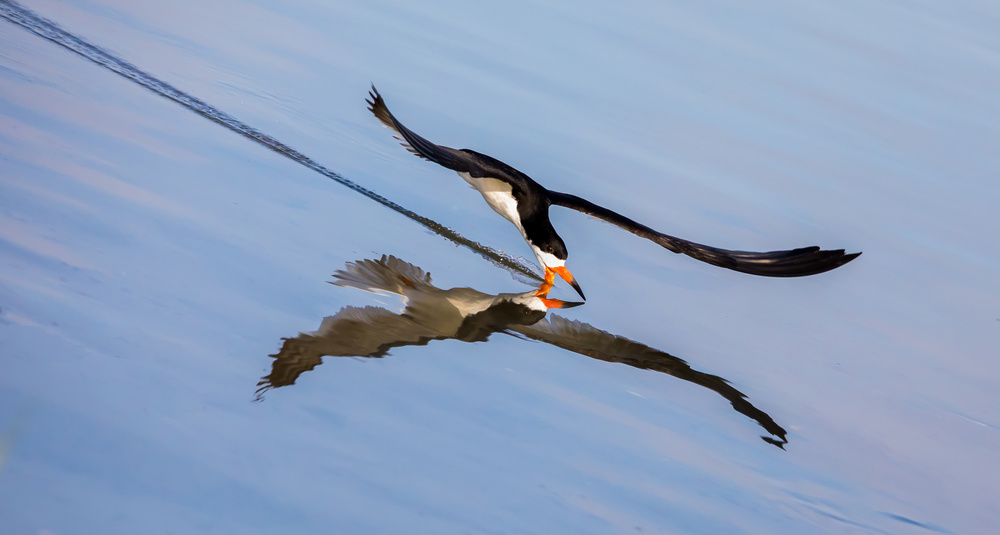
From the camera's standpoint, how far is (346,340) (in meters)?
4.77

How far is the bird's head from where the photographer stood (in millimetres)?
6008

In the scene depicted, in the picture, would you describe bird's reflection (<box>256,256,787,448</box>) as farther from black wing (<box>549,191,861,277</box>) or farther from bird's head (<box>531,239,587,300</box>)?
black wing (<box>549,191,861,277</box>)

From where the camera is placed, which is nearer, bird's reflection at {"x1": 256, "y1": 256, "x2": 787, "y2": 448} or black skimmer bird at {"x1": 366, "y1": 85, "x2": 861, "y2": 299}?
bird's reflection at {"x1": 256, "y1": 256, "x2": 787, "y2": 448}

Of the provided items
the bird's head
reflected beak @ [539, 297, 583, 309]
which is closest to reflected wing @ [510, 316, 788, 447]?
reflected beak @ [539, 297, 583, 309]

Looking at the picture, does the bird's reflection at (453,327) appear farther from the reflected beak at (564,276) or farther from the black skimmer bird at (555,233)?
the black skimmer bird at (555,233)

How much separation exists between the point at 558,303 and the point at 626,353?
700 mm

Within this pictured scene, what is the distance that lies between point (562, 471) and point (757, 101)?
7.01 meters

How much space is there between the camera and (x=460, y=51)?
984cm

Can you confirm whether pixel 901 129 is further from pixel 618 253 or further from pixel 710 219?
pixel 618 253

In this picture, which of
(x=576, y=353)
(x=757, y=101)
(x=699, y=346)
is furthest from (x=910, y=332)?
(x=757, y=101)

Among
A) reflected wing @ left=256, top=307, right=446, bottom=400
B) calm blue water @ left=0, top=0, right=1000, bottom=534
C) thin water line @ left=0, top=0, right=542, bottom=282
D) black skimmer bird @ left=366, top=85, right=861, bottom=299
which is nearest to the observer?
calm blue water @ left=0, top=0, right=1000, bottom=534

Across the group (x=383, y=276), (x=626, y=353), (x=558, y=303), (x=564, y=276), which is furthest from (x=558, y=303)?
(x=383, y=276)

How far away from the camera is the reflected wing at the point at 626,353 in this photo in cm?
528

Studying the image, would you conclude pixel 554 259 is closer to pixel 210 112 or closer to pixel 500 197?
pixel 500 197
